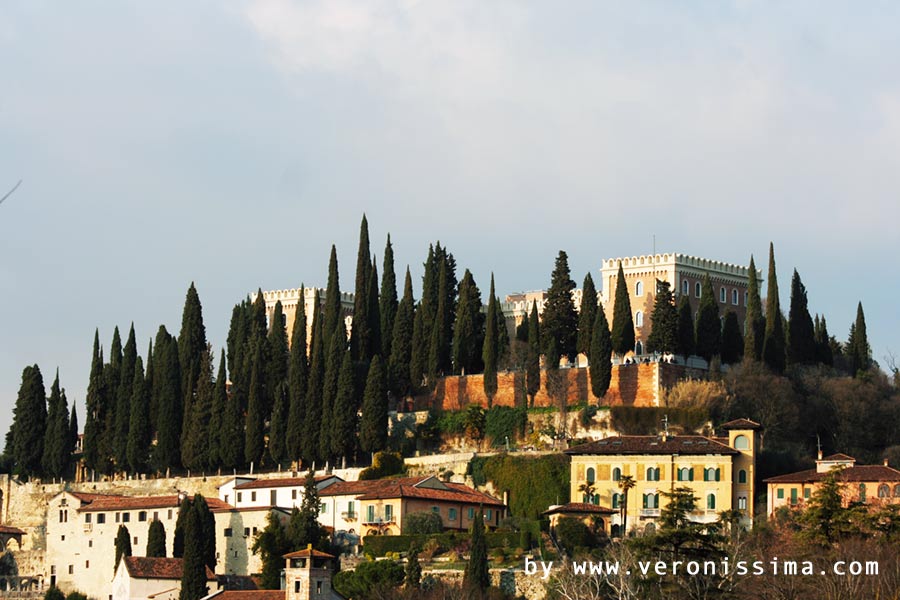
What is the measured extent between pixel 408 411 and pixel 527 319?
26.1 ft

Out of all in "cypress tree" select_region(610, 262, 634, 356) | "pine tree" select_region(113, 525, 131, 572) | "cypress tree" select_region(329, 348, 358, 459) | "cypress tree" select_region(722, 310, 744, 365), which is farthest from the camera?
"cypress tree" select_region(722, 310, 744, 365)

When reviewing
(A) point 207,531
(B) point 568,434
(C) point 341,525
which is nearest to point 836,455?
(B) point 568,434

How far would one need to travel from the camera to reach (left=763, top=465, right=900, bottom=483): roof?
68.0 metres

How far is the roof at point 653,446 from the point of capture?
70.7m

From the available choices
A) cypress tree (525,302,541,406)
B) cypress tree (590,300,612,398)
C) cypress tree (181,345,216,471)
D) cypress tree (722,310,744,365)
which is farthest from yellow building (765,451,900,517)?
cypress tree (181,345,216,471)

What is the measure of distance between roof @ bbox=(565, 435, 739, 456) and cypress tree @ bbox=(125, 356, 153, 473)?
2100 cm

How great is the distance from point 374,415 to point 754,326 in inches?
615

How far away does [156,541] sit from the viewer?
241 feet

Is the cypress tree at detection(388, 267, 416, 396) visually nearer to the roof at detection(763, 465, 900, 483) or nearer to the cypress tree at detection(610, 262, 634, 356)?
the cypress tree at detection(610, 262, 634, 356)

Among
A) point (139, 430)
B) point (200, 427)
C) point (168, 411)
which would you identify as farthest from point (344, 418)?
point (139, 430)

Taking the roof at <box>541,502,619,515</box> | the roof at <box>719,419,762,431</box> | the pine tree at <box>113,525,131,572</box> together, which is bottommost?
the pine tree at <box>113,525,131,572</box>

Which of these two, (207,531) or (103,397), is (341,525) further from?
(103,397)

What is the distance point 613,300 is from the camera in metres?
88.6

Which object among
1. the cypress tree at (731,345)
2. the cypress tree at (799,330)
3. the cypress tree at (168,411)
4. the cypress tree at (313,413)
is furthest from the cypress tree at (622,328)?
the cypress tree at (168,411)
